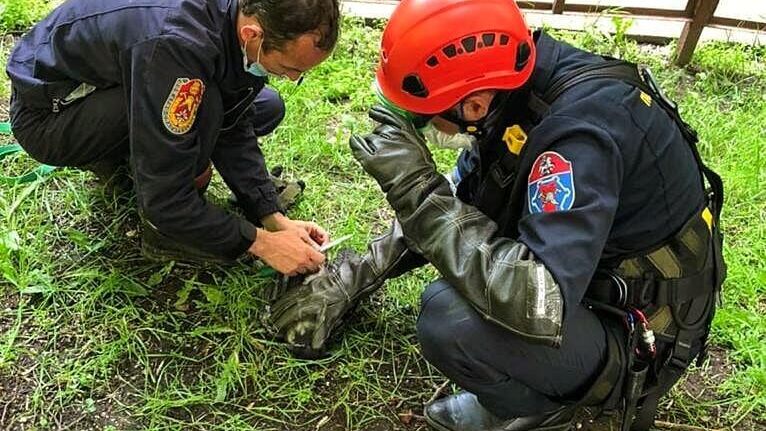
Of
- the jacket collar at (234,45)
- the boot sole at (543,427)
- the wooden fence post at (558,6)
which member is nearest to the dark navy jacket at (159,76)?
the jacket collar at (234,45)

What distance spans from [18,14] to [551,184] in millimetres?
3574

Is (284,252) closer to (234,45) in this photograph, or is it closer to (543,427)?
(234,45)

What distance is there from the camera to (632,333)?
2.38 meters

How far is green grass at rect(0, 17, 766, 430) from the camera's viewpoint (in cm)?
278

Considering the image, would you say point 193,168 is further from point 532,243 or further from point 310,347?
point 532,243

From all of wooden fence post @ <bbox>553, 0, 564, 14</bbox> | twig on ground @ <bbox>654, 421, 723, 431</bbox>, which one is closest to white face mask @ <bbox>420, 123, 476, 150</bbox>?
twig on ground @ <bbox>654, 421, 723, 431</bbox>

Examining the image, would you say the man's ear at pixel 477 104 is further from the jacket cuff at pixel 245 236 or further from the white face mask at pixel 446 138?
the jacket cuff at pixel 245 236

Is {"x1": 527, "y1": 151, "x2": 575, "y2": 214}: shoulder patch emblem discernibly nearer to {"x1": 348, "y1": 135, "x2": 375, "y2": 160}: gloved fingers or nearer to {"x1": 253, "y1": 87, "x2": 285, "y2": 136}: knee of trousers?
{"x1": 348, "y1": 135, "x2": 375, "y2": 160}: gloved fingers

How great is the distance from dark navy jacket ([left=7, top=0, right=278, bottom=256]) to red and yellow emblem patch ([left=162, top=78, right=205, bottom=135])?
0.04ft

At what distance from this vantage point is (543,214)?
6.87 ft

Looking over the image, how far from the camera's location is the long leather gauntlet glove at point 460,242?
6.99 feet

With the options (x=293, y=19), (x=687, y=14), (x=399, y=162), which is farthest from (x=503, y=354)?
(x=687, y=14)

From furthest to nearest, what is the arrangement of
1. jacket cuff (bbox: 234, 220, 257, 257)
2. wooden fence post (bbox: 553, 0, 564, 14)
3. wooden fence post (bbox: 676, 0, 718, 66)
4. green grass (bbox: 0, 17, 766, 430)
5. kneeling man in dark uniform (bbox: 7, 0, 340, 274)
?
wooden fence post (bbox: 553, 0, 564, 14) → wooden fence post (bbox: 676, 0, 718, 66) → jacket cuff (bbox: 234, 220, 257, 257) → green grass (bbox: 0, 17, 766, 430) → kneeling man in dark uniform (bbox: 7, 0, 340, 274)

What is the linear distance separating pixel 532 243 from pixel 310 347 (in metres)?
1.09
